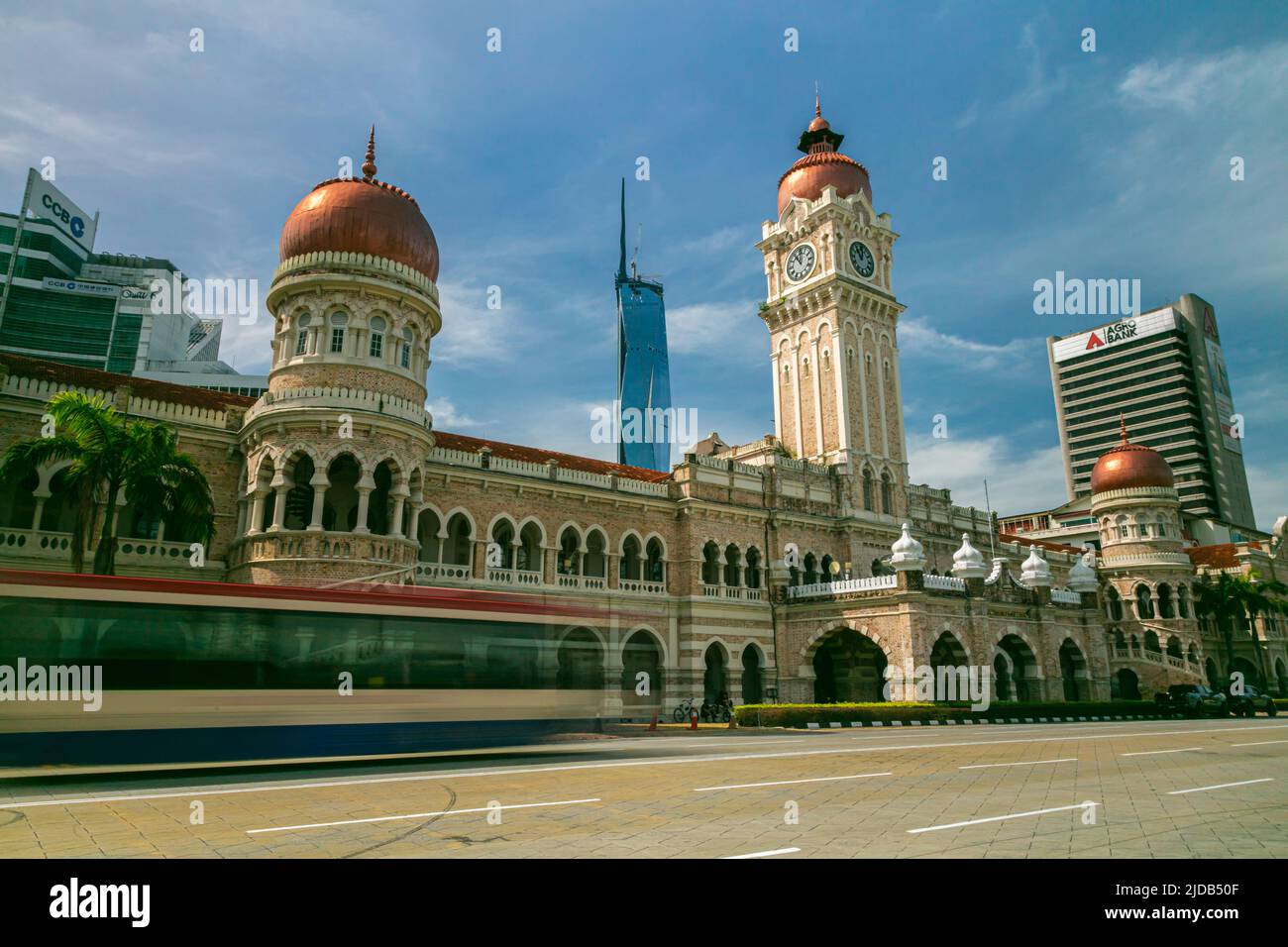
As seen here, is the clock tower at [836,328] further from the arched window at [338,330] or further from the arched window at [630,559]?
the arched window at [338,330]

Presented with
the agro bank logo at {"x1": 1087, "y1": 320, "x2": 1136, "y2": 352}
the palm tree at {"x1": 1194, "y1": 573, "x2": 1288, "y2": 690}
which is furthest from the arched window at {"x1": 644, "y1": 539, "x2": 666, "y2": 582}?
the agro bank logo at {"x1": 1087, "y1": 320, "x2": 1136, "y2": 352}

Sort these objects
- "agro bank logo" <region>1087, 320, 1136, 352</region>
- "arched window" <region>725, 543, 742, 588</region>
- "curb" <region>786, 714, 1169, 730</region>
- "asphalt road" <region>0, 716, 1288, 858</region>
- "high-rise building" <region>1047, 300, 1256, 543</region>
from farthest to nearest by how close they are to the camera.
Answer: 1. "agro bank logo" <region>1087, 320, 1136, 352</region>
2. "high-rise building" <region>1047, 300, 1256, 543</region>
3. "arched window" <region>725, 543, 742, 588</region>
4. "curb" <region>786, 714, 1169, 730</region>
5. "asphalt road" <region>0, 716, 1288, 858</region>

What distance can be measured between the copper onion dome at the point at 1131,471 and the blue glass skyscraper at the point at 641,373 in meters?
40.5

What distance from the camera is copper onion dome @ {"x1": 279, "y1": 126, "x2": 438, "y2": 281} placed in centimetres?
2320

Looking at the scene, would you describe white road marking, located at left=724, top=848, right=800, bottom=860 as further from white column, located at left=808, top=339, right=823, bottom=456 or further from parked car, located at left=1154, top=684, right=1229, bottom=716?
white column, located at left=808, top=339, right=823, bottom=456

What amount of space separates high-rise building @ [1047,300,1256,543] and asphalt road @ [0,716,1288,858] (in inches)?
4071

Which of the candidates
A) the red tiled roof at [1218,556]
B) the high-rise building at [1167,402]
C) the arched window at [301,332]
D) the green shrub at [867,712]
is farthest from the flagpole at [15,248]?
the high-rise building at [1167,402]

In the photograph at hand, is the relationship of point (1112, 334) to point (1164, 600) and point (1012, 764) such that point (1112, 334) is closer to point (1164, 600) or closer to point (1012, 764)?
point (1164, 600)

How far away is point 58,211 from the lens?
254ft

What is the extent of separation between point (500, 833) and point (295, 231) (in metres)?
21.8

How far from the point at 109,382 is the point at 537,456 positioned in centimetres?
1471
